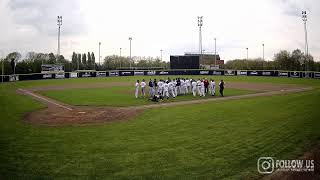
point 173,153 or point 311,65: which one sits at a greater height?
point 311,65

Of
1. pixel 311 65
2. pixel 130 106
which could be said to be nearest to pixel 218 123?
pixel 130 106

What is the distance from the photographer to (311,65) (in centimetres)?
8894

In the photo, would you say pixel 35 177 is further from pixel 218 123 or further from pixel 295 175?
pixel 218 123

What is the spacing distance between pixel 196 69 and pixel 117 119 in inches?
2118

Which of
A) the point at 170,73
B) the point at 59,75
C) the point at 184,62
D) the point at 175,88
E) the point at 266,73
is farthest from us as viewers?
the point at 170,73

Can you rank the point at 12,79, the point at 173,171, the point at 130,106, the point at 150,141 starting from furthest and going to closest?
the point at 12,79, the point at 130,106, the point at 150,141, the point at 173,171

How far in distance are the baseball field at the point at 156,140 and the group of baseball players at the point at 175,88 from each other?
294 inches

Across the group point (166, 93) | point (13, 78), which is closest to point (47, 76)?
point (13, 78)
